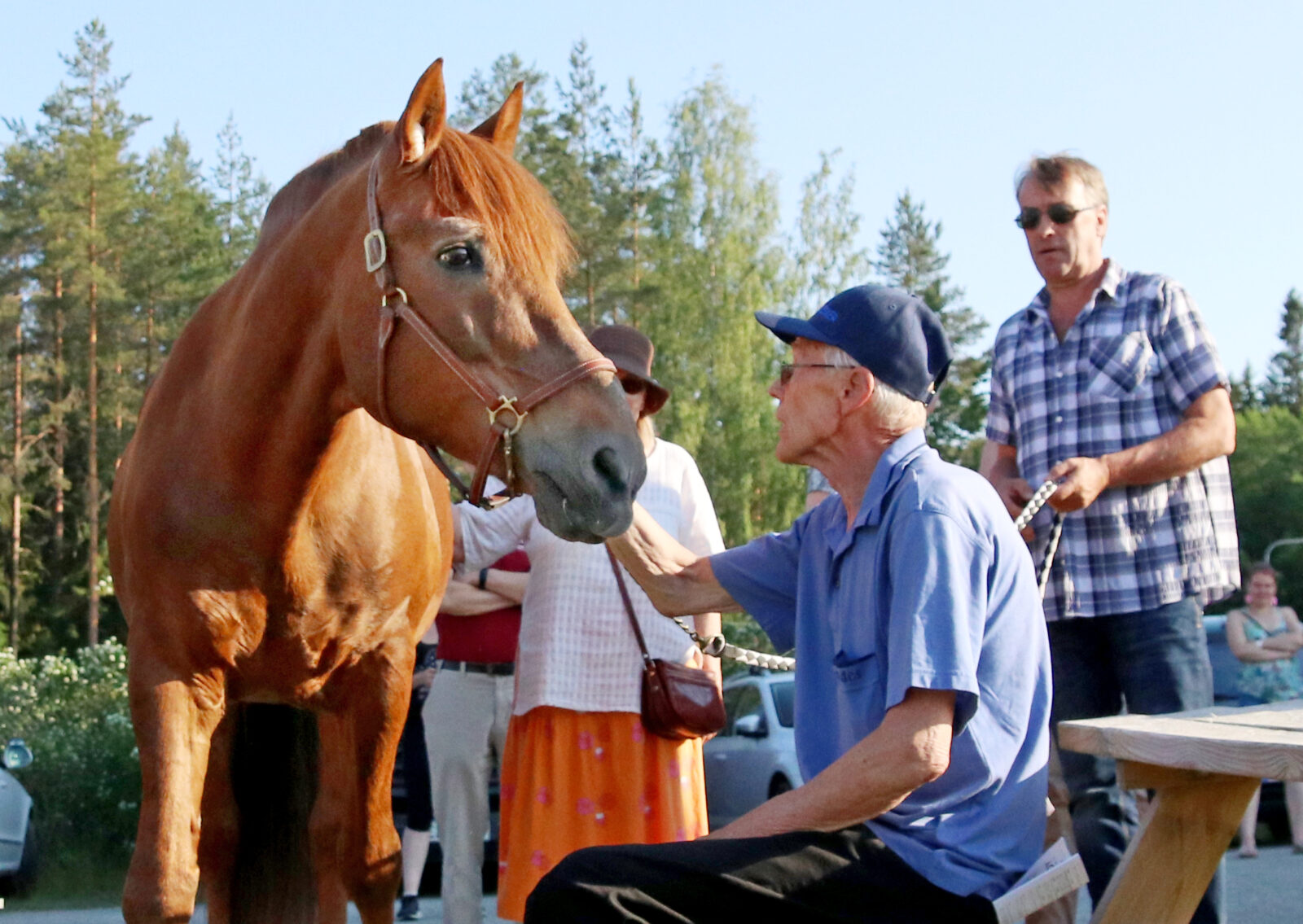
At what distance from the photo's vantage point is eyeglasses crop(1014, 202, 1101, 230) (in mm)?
3688

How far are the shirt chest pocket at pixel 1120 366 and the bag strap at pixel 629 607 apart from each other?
1.39 metres

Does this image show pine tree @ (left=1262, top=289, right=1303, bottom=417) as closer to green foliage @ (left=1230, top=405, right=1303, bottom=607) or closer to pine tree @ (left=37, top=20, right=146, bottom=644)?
green foliage @ (left=1230, top=405, right=1303, bottom=607)

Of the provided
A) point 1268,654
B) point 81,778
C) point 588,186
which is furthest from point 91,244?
point 1268,654

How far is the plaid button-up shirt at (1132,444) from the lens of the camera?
3572mm

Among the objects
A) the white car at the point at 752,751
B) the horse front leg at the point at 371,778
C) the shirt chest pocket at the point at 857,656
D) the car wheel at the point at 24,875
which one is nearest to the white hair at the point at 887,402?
the shirt chest pocket at the point at 857,656

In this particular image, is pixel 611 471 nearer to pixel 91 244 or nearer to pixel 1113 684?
pixel 1113 684

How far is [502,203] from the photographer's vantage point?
9.26ft

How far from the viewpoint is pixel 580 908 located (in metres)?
2.04

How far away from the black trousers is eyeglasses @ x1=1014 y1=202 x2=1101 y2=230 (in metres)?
2.07

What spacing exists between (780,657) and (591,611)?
2.35ft

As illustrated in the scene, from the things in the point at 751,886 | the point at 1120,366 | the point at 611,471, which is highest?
the point at 1120,366

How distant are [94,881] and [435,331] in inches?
330

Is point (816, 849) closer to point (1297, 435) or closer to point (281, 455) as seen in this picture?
point (281, 455)

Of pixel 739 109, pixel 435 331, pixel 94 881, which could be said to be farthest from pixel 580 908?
pixel 739 109
